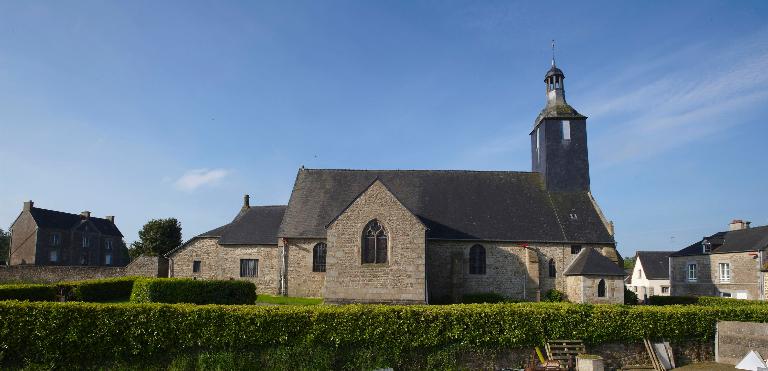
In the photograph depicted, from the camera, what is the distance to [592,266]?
24781mm

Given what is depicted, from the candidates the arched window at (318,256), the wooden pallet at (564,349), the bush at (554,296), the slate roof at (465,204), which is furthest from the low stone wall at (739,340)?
the arched window at (318,256)

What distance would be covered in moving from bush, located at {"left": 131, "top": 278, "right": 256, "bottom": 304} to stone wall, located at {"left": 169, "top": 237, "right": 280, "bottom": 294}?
267 inches

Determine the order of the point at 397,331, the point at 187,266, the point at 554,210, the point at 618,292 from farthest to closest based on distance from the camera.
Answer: the point at 187,266 < the point at 554,210 < the point at 618,292 < the point at 397,331

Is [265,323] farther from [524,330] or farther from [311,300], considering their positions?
[311,300]

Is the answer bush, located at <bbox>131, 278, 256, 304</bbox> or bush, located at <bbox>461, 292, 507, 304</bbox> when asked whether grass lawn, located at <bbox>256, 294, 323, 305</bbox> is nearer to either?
bush, located at <bbox>131, 278, 256, 304</bbox>

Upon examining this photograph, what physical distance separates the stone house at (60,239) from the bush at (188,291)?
126 ft

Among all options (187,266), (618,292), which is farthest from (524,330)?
(187,266)

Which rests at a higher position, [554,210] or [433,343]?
[554,210]

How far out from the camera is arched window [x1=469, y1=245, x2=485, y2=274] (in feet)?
89.2

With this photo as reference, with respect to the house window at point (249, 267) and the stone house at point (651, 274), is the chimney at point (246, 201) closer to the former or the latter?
the house window at point (249, 267)

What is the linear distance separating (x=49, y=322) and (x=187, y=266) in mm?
20643

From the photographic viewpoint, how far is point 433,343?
45.2ft

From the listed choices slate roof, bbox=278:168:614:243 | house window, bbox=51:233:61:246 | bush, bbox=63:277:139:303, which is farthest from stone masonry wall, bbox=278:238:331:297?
house window, bbox=51:233:61:246

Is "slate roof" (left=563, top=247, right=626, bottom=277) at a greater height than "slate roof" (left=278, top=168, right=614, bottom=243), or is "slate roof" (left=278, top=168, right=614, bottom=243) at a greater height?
"slate roof" (left=278, top=168, right=614, bottom=243)
